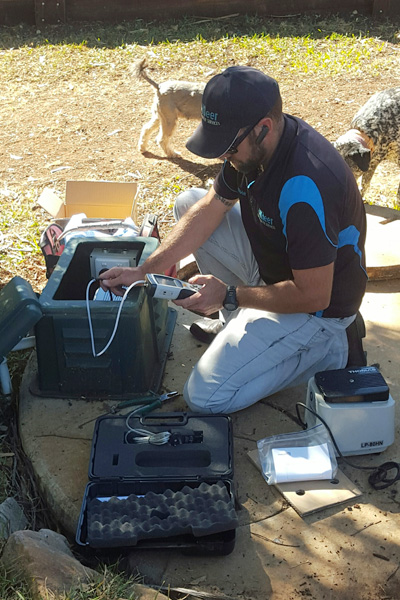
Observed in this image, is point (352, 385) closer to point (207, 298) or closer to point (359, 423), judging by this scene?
point (359, 423)

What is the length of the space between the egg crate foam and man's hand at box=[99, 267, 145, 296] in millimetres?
1080

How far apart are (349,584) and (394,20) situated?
9240 millimetres

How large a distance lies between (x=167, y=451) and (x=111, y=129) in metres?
5.33

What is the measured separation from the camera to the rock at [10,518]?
2666 millimetres

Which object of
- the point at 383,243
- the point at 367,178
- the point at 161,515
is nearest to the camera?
the point at 161,515

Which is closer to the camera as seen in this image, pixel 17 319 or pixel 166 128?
pixel 17 319

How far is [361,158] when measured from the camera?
19.9 feet

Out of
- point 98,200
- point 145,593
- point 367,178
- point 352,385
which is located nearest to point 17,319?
point 145,593

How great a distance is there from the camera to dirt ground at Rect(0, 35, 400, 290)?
20.6 feet

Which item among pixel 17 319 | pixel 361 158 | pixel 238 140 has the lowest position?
pixel 361 158

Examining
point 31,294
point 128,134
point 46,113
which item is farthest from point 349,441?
point 46,113

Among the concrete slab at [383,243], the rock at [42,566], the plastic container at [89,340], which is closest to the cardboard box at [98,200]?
the plastic container at [89,340]

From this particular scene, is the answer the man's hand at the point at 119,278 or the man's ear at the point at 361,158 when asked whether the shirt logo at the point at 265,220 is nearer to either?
the man's hand at the point at 119,278

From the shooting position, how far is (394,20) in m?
9.80
